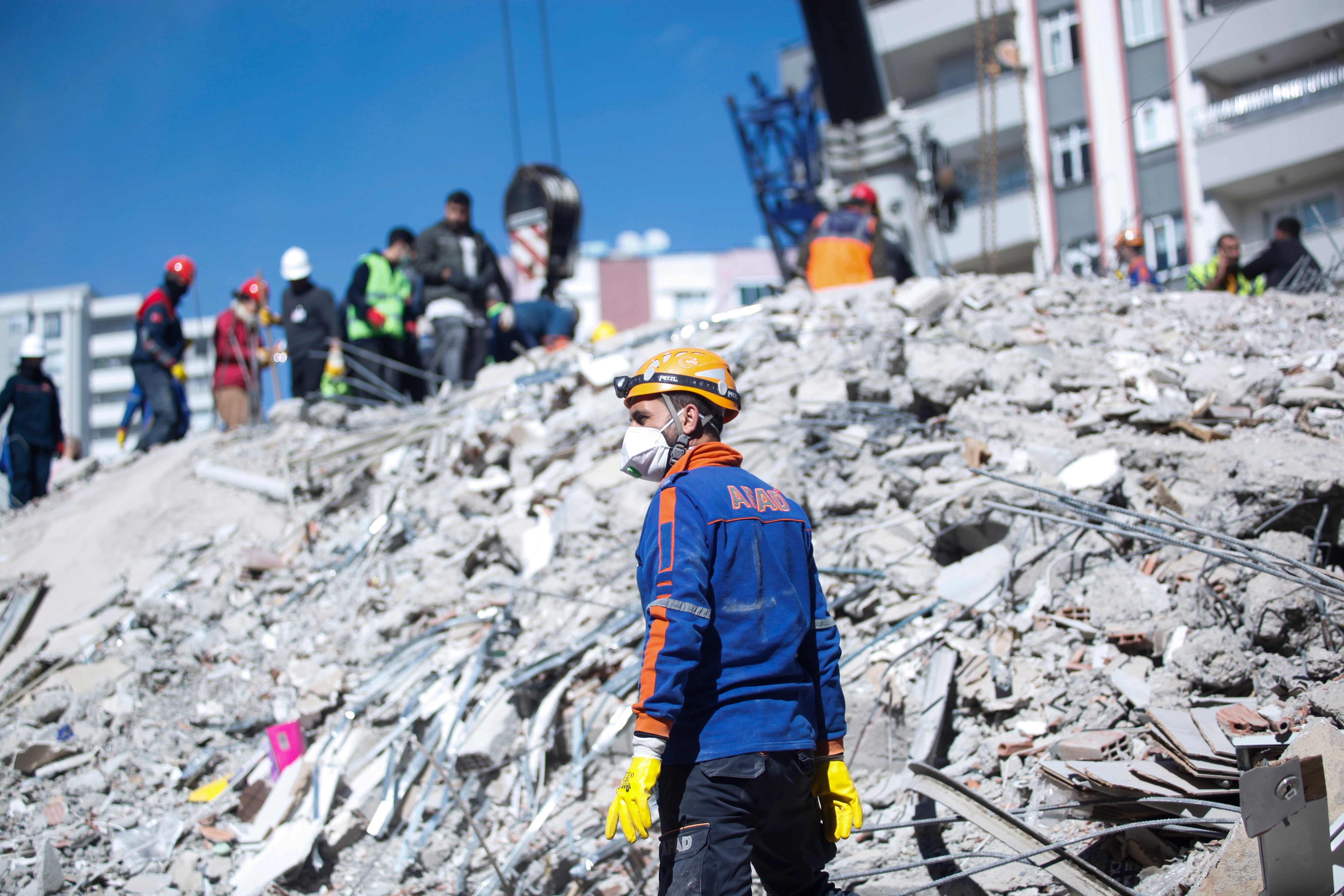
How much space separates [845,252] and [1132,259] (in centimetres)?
328

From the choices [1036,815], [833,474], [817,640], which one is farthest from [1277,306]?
[817,640]

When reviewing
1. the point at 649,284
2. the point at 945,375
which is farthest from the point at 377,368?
the point at 649,284

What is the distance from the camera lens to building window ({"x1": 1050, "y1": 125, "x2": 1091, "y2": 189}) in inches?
904

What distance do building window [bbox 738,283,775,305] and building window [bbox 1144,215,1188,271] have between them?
13.9 meters

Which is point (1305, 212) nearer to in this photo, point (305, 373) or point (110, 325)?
point (305, 373)

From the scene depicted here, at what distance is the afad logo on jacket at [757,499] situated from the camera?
8.10 feet

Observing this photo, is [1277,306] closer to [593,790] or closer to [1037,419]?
[1037,419]

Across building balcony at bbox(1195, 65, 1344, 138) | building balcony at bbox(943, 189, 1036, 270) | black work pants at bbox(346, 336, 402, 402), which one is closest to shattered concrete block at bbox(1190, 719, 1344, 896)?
black work pants at bbox(346, 336, 402, 402)

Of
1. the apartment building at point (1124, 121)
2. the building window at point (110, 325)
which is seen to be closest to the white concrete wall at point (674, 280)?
the apartment building at point (1124, 121)

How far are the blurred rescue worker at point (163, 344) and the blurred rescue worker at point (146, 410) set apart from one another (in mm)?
83

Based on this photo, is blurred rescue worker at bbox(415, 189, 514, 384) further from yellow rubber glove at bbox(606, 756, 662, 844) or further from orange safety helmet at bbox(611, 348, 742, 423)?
yellow rubber glove at bbox(606, 756, 662, 844)

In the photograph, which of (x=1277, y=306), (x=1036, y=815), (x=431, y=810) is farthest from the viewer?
(x=1277, y=306)

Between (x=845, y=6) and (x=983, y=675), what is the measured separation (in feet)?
26.4

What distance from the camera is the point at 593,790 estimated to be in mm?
3996
